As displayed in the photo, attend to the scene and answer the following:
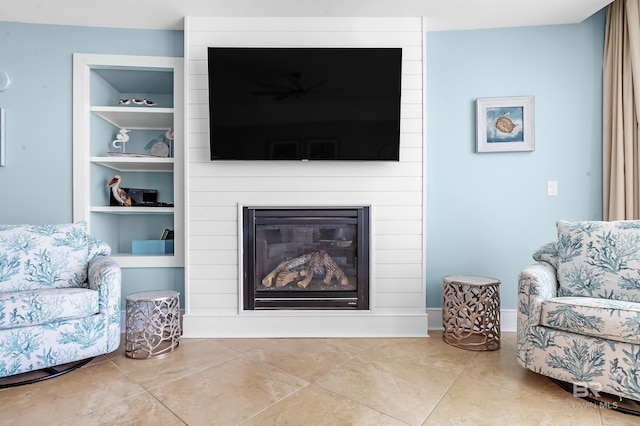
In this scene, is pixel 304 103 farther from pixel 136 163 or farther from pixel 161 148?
pixel 136 163

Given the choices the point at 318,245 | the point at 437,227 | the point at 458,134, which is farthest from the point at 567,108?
the point at 318,245

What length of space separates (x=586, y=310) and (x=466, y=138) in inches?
59.0

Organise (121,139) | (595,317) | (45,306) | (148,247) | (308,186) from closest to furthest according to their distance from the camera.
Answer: (595,317)
(45,306)
(308,186)
(148,247)
(121,139)

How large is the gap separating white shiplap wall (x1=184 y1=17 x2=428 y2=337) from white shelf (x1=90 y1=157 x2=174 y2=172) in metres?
0.36

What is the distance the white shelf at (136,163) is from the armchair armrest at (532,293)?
2.51m

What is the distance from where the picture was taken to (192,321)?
240 centimetres

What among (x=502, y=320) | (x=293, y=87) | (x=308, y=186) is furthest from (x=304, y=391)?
(x=293, y=87)

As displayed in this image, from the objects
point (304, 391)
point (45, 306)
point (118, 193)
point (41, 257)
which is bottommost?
point (304, 391)

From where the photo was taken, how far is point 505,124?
2.54 m

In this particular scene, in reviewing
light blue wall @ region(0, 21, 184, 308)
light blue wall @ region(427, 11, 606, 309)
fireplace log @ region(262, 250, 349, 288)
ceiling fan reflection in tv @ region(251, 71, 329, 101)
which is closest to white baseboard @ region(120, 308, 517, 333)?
light blue wall @ region(427, 11, 606, 309)

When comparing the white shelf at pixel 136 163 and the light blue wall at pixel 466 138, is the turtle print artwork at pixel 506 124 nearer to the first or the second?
the light blue wall at pixel 466 138

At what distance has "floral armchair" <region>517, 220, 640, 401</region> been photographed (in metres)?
1.45

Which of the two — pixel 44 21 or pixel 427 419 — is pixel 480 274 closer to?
pixel 427 419

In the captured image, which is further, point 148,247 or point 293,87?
point 148,247
